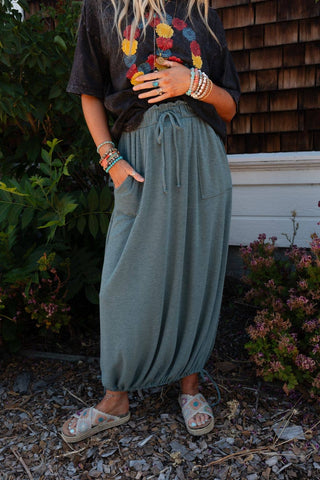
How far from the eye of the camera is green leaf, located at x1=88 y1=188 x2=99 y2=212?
2258 millimetres

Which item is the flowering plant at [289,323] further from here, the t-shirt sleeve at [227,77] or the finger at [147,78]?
the finger at [147,78]

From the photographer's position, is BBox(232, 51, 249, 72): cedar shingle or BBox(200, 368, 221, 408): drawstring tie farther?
BBox(232, 51, 249, 72): cedar shingle

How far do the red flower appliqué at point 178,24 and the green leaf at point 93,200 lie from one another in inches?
35.9

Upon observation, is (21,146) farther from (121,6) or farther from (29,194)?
(121,6)

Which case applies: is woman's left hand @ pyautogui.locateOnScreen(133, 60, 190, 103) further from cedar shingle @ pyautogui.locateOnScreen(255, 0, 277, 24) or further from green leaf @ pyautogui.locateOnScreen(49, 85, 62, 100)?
cedar shingle @ pyautogui.locateOnScreen(255, 0, 277, 24)

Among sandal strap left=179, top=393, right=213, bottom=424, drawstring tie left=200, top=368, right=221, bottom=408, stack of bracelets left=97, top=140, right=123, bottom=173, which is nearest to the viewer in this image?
stack of bracelets left=97, top=140, right=123, bottom=173

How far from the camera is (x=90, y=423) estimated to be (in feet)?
5.85

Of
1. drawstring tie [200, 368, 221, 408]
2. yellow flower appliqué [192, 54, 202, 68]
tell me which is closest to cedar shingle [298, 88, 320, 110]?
yellow flower appliqué [192, 54, 202, 68]

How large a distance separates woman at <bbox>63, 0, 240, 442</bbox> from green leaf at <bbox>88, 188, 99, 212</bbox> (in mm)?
513

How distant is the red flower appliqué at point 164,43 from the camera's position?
64.3 inches

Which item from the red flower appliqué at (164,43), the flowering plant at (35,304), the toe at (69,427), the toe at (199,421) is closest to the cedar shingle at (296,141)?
the red flower appliqué at (164,43)

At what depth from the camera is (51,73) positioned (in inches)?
90.0

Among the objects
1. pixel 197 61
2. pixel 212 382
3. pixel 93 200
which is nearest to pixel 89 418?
pixel 212 382

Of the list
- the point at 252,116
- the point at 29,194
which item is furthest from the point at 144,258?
the point at 252,116
